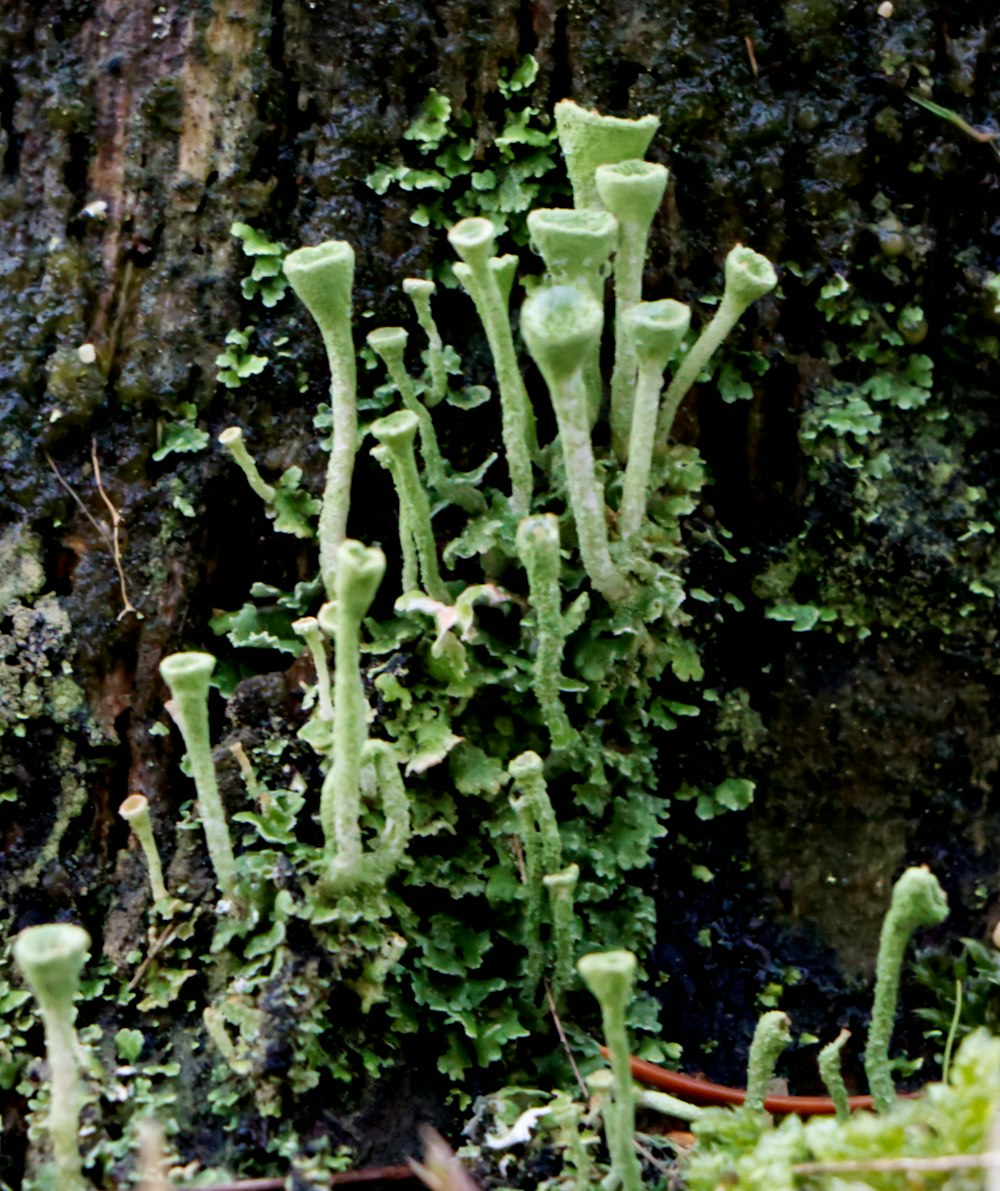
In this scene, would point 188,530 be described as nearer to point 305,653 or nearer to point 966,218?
point 305,653

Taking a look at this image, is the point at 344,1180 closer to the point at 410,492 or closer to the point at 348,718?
the point at 348,718

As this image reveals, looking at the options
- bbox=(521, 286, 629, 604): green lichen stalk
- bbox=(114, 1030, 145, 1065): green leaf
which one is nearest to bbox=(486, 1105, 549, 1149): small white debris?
bbox=(114, 1030, 145, 1065): green leaf

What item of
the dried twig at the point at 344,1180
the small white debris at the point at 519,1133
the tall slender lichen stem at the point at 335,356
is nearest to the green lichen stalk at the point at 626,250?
the tall slender lichen stem at the point at 335,356

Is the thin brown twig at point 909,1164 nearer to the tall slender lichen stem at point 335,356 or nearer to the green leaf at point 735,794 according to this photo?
the green leaf at point 735,794

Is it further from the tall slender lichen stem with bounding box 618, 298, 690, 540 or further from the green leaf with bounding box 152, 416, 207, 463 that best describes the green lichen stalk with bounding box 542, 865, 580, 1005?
the green leaf with bounding box 152, 416, 207, 463

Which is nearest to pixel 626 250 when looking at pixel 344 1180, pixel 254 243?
pixel 254 243
